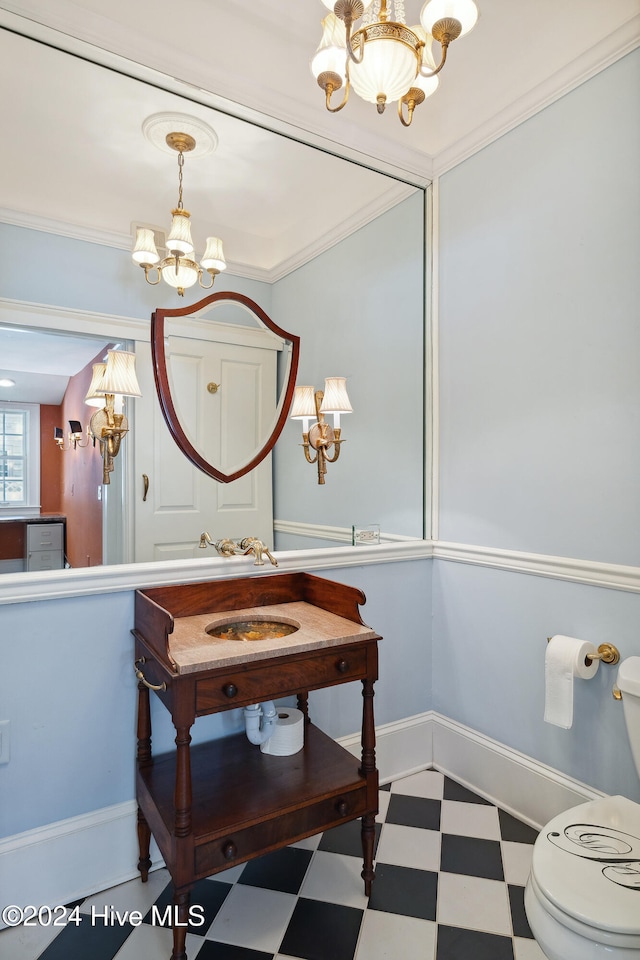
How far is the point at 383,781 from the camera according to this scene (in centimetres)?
215

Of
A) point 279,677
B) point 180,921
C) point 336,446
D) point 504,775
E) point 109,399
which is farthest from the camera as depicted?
point 336,446

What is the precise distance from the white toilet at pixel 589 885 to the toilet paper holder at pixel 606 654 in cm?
40

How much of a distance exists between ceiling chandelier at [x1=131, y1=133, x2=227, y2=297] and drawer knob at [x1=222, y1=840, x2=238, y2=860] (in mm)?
1627

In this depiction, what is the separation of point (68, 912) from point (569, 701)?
1.50m

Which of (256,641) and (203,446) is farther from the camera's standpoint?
(203,446)

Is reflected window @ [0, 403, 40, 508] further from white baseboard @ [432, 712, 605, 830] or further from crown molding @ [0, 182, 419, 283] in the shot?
white baseboard @ [432, 712, 605, 830]

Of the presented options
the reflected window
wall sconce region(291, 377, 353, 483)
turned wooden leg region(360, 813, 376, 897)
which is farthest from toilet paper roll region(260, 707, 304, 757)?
the reflected window

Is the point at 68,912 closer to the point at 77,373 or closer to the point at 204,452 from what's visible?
the point at 204,452

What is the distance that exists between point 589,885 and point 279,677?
761 millimetres

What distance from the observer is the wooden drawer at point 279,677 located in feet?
4.35

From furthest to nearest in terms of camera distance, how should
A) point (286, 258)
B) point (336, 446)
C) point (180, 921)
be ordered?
point (336, 446) < point (286, 258) < point (180, 921)

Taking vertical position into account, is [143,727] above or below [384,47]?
below

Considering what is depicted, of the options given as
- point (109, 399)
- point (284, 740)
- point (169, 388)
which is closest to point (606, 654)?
point (284, 740)

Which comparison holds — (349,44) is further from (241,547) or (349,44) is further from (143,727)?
(143,727)
